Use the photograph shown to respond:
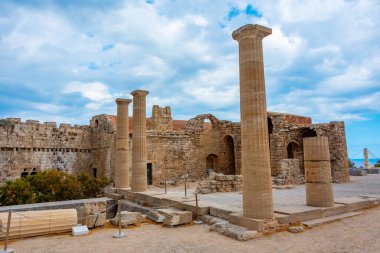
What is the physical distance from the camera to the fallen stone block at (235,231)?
6293 millimetres

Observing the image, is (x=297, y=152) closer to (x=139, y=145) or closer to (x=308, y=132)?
(x=308, y=132)

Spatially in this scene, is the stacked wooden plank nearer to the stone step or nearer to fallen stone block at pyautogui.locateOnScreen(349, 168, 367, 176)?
the stone step


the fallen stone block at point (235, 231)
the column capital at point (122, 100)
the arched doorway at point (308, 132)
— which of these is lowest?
the fallen stone block at point (235, 231)

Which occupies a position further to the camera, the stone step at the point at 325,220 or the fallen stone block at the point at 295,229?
the stone step at the point at 325,220

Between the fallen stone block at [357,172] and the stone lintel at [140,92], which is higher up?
the stone lintel at [140,92]

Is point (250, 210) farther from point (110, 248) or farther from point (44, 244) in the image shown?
point (44, 244)

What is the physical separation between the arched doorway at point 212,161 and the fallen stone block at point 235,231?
1748 centimetres

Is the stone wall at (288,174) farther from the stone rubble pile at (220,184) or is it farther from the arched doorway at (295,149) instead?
the arched doorway at (295,149)

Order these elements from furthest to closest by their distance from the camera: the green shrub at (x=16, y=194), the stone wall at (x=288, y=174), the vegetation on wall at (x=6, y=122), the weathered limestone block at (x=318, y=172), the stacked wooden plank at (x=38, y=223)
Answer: the vegetation on wall at (x=6, y=122) → the stone wall at (x=288, y=174) → the green shrub at (x=16, y=194) → the weathered limestone block at (x=318, y=172) → the stacked wooden plank at (x=38, y=223)

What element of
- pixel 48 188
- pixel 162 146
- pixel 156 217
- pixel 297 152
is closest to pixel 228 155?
pixel 297 152

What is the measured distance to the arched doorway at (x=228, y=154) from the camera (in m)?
24.6

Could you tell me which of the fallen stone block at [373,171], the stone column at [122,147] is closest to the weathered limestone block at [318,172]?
the stone column at [122,147]

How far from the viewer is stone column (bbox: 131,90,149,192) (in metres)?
13.5

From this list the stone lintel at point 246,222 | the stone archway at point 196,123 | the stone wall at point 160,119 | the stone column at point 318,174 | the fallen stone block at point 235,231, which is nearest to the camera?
the fallen stone block at point 235,231
